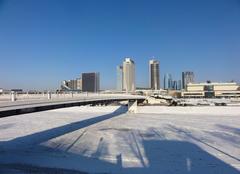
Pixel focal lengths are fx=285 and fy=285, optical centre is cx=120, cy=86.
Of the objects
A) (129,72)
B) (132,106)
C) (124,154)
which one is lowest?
(124,154)

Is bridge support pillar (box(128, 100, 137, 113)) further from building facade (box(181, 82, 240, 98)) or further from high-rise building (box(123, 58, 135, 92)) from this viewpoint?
high-rise building (box(123, 58, 135, 92))

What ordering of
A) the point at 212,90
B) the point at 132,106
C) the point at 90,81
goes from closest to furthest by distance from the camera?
the point at 132,106, the point at 90,81, the point at 212,90

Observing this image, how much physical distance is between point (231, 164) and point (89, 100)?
2033 cm

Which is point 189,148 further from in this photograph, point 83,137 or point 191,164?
point 83,137

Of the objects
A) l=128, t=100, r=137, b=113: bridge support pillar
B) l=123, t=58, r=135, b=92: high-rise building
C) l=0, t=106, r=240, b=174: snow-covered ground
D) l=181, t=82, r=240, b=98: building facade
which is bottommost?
l=0, t=106, r=240, b=174: snow-covered ground

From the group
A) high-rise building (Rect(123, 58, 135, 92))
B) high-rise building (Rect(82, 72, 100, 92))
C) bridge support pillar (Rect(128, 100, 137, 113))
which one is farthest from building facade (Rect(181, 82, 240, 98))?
bridge support pillar (Rect(128, 100, 137, 113))

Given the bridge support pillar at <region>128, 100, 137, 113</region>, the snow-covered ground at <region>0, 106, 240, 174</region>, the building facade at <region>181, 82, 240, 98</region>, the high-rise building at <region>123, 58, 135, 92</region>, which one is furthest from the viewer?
the high-rise building at <region>123, 58, 135, 92</region>

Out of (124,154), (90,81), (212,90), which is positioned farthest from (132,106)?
(212,90)

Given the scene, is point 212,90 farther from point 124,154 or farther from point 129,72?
point 124,154

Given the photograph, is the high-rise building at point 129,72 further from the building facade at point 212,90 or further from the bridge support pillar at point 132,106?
the bridge support pillar at point 132,106

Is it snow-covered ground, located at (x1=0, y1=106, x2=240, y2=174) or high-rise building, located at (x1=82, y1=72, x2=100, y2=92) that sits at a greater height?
high-rise building, located at (x1=82, y1=72, x2=100, y2=92)

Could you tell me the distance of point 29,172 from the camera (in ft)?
43.5

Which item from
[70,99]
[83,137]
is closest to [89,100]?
[70,99]

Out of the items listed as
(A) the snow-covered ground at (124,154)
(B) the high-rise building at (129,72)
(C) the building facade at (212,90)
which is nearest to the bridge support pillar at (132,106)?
(A) the snow-covered ground at (124,154)
